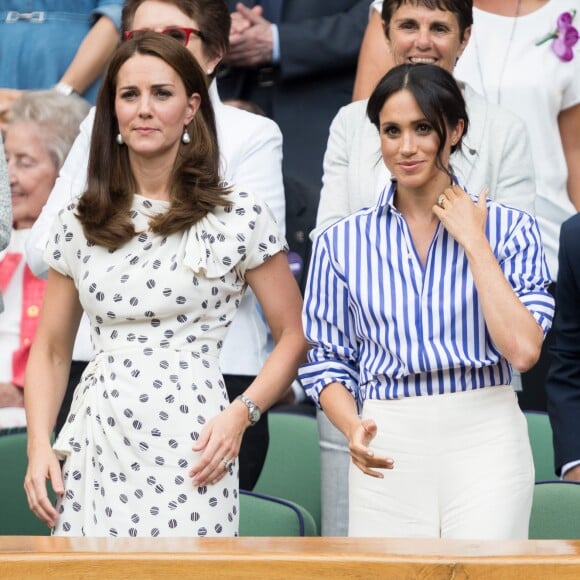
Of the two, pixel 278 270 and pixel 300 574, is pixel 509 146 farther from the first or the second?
pixel 300 574

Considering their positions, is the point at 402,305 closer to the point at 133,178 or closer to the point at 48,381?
the point at 133,178

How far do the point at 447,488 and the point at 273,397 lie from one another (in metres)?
0.46

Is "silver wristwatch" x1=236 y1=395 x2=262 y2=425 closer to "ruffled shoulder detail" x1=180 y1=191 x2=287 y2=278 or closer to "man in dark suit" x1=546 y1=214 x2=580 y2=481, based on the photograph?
"ruffled shoulder detail" x1=180 y1=191 x2=287 y2=278

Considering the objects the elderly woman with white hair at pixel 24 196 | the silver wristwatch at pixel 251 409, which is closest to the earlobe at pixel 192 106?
the silver wristwatch at pixel 251 409

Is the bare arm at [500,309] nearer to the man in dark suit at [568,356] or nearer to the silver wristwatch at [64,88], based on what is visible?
the man in dark suit at [568,356]

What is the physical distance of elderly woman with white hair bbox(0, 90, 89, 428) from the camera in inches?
195

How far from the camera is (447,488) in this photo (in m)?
3.26

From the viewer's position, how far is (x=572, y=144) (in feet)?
16.6

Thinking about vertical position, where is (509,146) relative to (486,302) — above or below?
above

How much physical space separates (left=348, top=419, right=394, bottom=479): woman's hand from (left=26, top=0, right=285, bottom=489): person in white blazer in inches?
32.0

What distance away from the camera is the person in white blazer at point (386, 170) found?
4.06 metres

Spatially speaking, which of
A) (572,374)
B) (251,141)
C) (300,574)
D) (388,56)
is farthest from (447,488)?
(388,56)

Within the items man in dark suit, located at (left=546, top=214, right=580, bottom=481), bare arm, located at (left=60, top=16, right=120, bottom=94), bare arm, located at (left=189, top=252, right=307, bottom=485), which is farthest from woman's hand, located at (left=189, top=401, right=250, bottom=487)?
bare arm, located at (left=60, top=16, right=120, bottom=94)

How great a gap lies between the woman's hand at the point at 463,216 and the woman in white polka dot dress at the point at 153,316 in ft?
1.36
